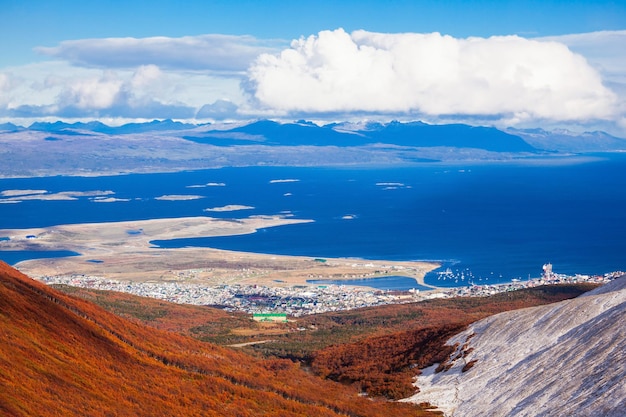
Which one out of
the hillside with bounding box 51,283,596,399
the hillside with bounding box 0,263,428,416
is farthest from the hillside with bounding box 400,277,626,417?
the hillside with bounding box 0,263,428,416

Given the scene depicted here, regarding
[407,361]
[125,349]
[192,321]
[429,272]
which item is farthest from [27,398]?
[429,272]

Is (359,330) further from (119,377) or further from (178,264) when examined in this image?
(178,264)

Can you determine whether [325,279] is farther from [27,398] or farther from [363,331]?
[27,398]

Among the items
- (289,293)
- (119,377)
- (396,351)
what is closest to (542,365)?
(396,351)

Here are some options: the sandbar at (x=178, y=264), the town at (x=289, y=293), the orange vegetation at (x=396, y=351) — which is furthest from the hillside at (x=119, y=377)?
the sandbar at (x=178, y=264)

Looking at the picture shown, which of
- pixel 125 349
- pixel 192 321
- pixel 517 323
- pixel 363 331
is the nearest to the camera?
pixel 125 349

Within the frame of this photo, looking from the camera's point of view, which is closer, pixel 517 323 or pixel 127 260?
pixel 517 323
